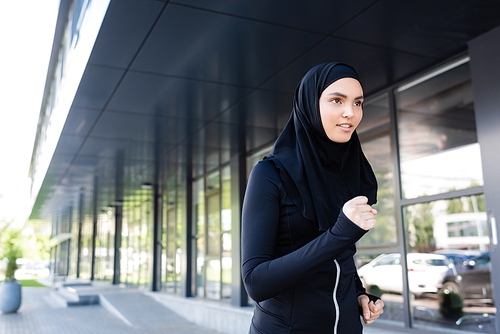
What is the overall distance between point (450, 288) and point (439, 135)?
3040mm

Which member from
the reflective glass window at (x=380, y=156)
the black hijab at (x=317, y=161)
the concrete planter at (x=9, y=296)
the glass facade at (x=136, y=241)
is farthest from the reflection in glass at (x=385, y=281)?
the concrete planter at (x=9, y=296)

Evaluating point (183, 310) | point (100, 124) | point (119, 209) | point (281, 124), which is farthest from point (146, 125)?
point (119, 209)

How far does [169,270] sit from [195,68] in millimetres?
9422

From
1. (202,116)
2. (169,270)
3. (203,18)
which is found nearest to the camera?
(203,18)

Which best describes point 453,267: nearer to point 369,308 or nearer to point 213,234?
point 213,234

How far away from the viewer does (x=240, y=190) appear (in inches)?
341

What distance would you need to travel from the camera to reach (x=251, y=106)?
6.04 meters

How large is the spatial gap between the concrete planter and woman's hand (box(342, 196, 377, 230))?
12.4 m

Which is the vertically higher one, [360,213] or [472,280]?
[360,213]

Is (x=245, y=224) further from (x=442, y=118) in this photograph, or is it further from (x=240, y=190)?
(x=240, y=190)

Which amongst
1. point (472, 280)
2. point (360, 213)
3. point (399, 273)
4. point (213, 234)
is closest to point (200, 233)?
point (213, 234)

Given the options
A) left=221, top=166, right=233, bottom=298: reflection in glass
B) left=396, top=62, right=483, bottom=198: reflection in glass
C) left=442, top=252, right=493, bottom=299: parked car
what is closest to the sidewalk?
left=221, top=166, right=233, bottom=298: reflection in glass

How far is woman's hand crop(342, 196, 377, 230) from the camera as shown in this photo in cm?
106

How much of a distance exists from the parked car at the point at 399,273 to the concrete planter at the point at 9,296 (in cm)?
900
